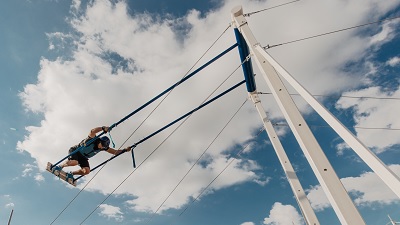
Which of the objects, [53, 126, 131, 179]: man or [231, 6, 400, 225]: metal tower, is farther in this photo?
[53, 126, 131, 179]: man

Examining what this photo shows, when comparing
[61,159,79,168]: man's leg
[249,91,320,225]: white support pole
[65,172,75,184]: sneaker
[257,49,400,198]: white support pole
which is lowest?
[257,49,400,198]: white support pole

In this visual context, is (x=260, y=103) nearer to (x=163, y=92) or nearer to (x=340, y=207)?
(x=163, y=92)

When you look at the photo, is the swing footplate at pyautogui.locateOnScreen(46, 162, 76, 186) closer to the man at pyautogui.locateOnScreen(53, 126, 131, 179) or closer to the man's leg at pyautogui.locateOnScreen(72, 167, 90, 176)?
the man at pyautogui.locateOnScreen(53, 126, 131, 179)

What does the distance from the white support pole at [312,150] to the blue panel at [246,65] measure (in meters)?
1.54

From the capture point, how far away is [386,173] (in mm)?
2574

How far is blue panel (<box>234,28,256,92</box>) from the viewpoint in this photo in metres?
7.20

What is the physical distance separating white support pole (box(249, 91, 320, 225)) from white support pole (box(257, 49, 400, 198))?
12.8 feet

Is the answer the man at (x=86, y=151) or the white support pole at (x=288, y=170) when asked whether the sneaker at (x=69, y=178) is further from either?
the white support pole at (x=288, y=170)

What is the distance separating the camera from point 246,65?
Result: 7672 mm

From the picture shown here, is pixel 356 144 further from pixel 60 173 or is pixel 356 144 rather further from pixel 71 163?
pixel 60 173

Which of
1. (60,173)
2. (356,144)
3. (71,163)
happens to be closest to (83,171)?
(71,163)

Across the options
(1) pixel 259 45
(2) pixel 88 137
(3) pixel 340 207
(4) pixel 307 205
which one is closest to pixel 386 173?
(3) pixel 340 207

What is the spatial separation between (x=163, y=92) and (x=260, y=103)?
3.29m

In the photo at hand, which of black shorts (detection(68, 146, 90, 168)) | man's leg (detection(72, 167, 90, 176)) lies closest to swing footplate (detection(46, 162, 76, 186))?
man's leg (detection(72, 167, 90, 176))
